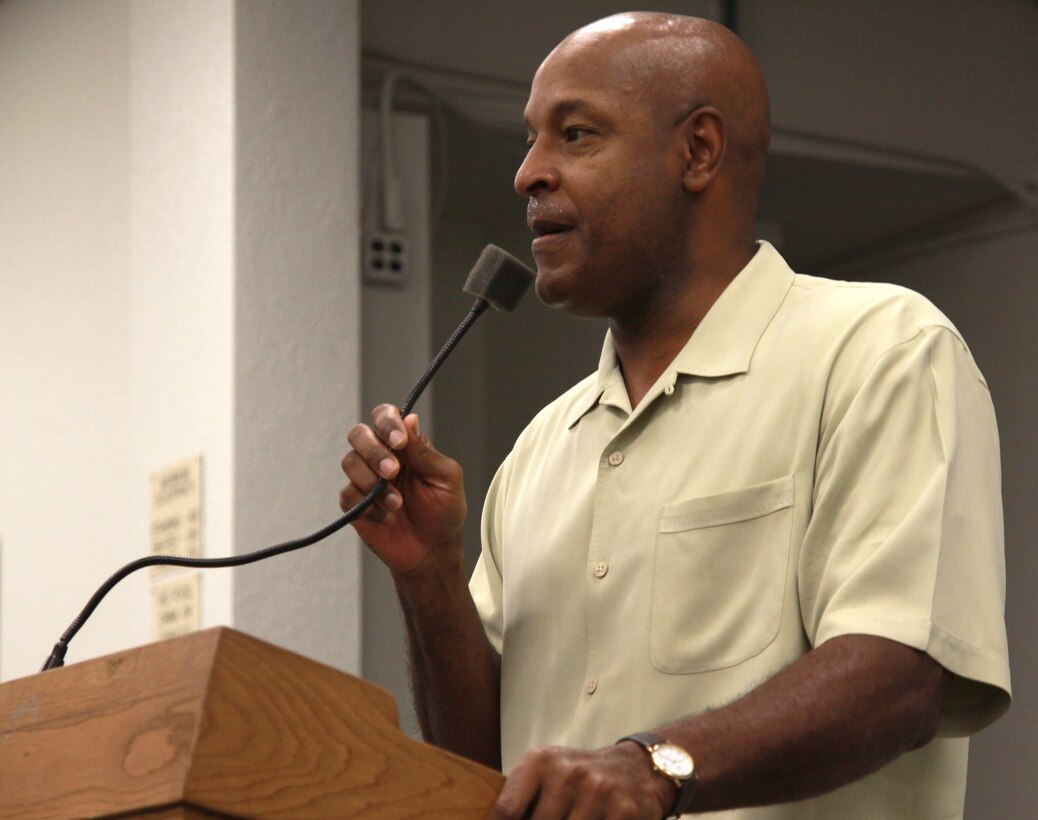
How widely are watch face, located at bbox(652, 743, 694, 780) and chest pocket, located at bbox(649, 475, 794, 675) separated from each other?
28 centimetres

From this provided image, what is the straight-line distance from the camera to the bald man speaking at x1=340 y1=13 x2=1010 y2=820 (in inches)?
45.2

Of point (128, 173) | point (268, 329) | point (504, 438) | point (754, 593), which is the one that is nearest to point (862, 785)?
point (754, 593)

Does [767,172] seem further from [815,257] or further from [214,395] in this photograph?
[214,395]

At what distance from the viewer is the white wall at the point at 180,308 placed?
9.97ft

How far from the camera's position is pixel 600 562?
1466 millimetres

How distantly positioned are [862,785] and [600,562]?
0.30 m

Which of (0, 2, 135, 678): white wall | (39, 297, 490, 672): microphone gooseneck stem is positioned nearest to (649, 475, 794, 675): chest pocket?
(39, 297, 490, 672): microphone gooseneck stem

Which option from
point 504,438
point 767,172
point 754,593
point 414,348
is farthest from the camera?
point 504,438

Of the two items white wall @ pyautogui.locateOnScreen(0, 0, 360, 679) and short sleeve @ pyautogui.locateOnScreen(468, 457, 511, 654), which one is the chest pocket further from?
white wall @ pyautogui.locateOnScreen(0, 0, 360, 679)

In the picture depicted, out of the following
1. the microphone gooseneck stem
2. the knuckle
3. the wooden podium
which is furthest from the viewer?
the knuckle

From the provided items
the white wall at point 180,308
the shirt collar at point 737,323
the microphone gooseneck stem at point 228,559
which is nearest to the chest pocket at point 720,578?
the shirt collar at point 737,323

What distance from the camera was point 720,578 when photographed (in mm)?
1370

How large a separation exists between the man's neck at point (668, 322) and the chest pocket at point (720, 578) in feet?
0.62

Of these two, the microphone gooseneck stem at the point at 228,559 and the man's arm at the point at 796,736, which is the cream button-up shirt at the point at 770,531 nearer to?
the man's arm at the point at 796,736
